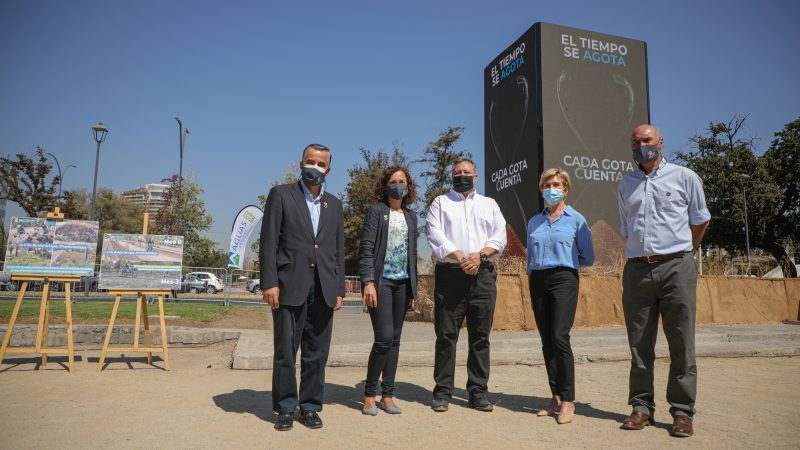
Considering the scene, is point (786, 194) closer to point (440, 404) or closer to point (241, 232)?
point (241, 232)

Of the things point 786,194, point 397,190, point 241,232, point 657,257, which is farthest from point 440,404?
point 786,194

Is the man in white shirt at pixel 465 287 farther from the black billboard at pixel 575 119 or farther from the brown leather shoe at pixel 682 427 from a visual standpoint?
the black billboard at pixel 575 119

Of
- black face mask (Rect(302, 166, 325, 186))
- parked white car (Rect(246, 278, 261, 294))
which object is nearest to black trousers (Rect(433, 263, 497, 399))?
black face mask (Rect(302, 166, 325, 186))

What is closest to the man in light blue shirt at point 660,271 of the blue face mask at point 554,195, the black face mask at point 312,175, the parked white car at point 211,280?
the blue face mask at point 554,195

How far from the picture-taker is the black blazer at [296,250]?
11.9ft

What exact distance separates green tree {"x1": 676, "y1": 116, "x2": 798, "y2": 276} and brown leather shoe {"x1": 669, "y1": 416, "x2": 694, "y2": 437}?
35342 millimetres

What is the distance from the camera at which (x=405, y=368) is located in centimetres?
602

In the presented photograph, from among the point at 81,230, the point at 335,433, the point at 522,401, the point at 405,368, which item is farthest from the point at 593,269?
the point at 81,230

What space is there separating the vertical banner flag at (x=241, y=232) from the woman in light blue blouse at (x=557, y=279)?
12886 millimetres

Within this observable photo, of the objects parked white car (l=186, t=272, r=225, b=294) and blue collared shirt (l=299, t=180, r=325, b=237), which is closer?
blue collared shirt (l=299, t=180, r=325, b=237)

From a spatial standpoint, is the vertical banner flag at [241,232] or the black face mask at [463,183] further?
the vertical banner flag at [241,232]

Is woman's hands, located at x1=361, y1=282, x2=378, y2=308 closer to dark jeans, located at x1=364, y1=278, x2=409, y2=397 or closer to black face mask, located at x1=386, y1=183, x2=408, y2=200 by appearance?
dark jeans, located at x1=364, y1=278, x2=409, y2=397

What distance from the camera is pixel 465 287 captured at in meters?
4.12

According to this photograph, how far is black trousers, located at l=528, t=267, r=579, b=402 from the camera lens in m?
3.79
